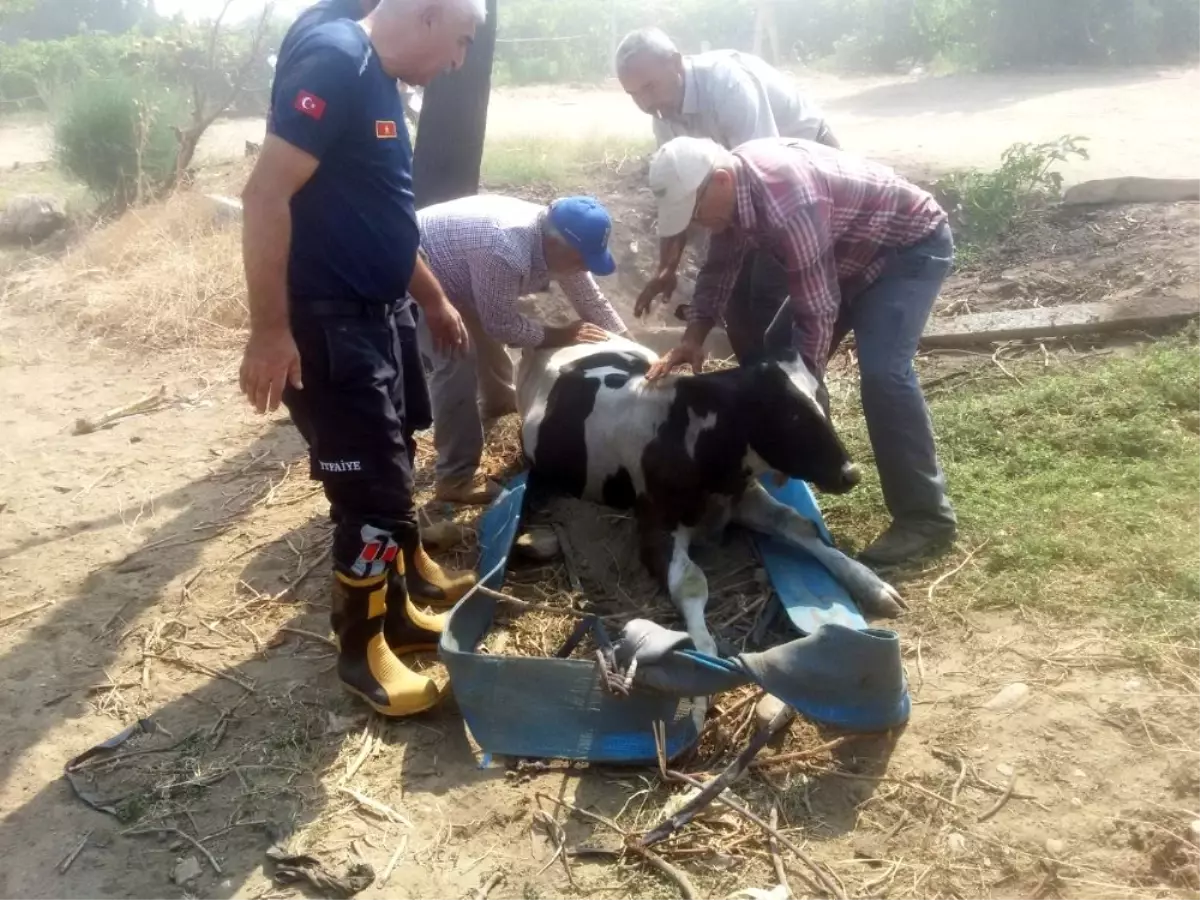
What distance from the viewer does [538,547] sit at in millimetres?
4680

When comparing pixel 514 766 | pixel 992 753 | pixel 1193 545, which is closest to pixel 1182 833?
pixel 992 753

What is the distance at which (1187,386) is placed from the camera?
536cm

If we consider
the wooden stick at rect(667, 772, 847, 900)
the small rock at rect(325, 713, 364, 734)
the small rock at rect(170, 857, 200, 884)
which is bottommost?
the small rock at rect(170, 857, 200, 884)

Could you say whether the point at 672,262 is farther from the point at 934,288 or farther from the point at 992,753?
the point at 992,753

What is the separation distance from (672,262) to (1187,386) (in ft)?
8.83

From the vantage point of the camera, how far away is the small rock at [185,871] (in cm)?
309

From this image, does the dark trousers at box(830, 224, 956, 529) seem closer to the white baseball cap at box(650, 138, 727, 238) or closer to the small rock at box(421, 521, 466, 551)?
the white baseball cap at box(650, 138, 727, 238)

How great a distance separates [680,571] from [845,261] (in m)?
1.44

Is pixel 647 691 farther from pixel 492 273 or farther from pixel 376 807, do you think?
pixel 492 273

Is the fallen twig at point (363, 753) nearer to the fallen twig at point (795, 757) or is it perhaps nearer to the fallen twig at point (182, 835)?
the fallen twig at point (182, 835)

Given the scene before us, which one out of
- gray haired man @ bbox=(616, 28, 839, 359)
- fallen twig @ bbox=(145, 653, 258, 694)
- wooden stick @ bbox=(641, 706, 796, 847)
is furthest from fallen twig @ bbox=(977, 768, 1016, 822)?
fallen twig @ bbox=(145, 653, 258, 694)

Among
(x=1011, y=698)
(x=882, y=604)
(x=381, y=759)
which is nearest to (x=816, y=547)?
(x=882, y=604)

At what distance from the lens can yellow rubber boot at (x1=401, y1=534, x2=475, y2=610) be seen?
14.3 feet

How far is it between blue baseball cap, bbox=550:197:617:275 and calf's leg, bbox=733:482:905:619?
1202 millimetres
